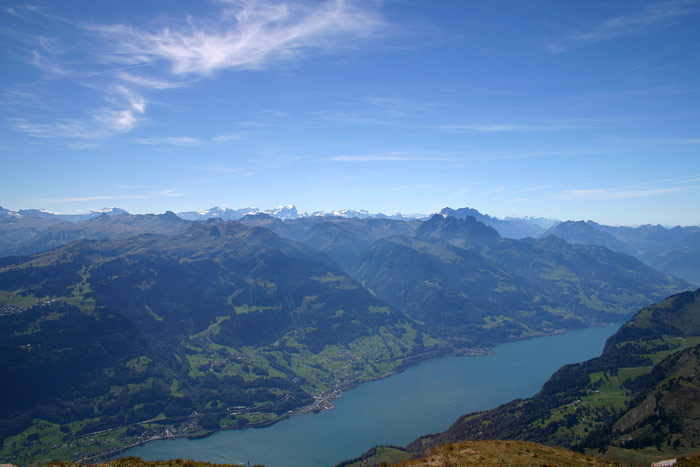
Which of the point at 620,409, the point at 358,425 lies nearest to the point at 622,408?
the point at 620,409

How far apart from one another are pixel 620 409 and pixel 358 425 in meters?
79.6

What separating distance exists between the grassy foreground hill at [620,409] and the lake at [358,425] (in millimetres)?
20058

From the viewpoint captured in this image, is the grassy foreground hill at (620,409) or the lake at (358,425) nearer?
the grassy foreground hill at (620,409)

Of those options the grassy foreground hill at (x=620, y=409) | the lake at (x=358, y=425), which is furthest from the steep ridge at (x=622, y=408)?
the lake at (x=358, y=425)

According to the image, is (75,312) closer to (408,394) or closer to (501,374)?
(408,394)

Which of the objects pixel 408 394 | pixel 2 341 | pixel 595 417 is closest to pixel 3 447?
pixel 2 341

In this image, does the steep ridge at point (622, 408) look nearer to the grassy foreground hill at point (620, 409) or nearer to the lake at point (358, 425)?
the grassy foreground hill at point (620, 409)

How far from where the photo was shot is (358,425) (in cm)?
14112

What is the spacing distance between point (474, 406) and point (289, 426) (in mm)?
69641

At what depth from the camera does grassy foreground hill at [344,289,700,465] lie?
83000mm

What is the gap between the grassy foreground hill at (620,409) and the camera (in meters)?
83.0

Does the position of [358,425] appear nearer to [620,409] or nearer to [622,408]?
[620,409]

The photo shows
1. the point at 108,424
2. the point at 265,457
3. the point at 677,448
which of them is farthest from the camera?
the point at 108,424

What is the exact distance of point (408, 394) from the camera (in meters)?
172
